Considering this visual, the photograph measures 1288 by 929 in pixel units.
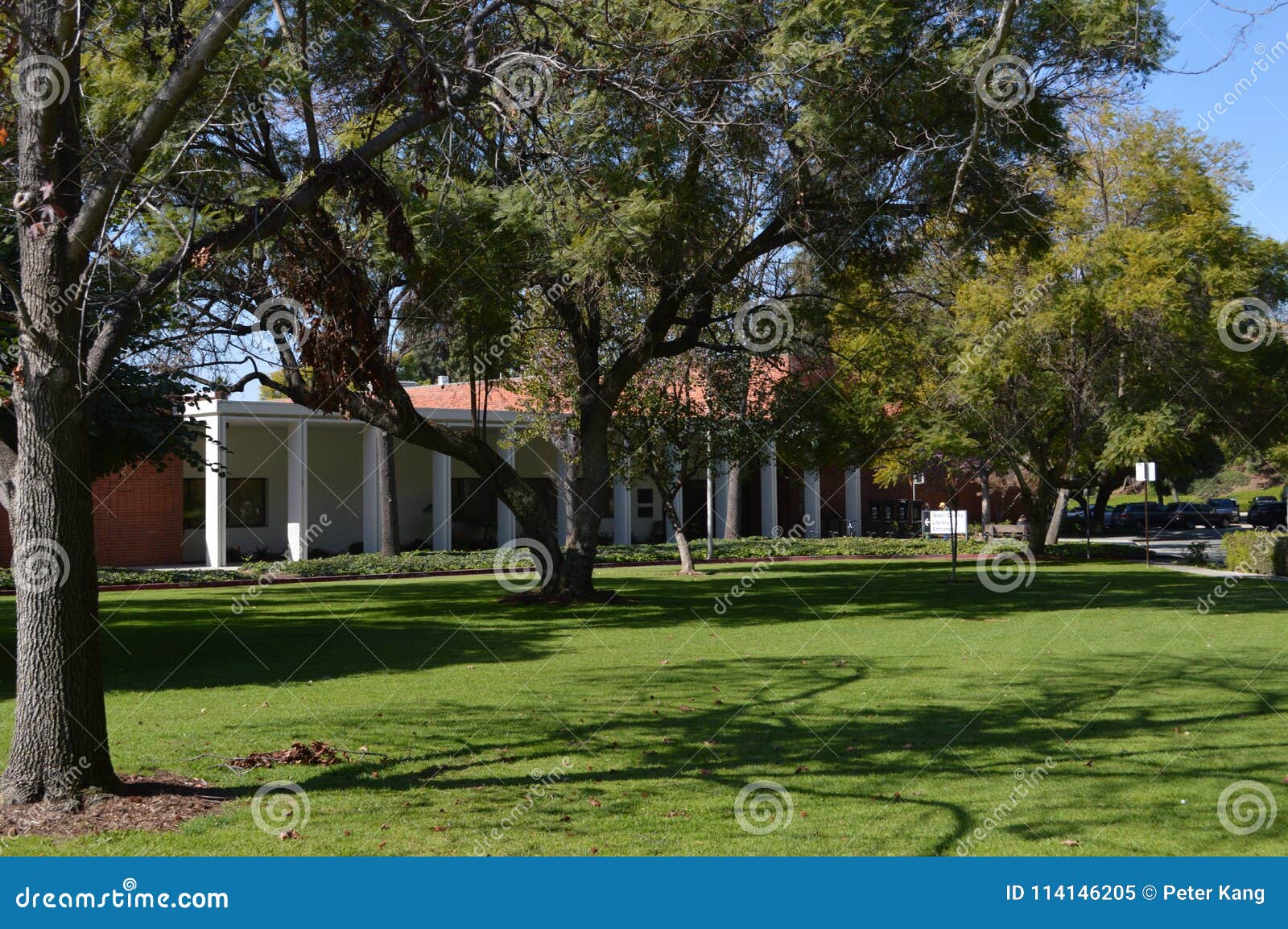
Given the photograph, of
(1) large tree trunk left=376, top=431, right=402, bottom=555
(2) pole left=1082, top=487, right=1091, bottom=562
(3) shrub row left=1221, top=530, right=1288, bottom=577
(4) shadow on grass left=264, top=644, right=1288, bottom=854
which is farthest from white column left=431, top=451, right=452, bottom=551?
(4) shadow on grass left=264, top=644, right=1288, bottom=854

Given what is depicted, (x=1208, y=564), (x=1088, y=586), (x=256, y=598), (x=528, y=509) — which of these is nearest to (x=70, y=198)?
(x=528, y=509)

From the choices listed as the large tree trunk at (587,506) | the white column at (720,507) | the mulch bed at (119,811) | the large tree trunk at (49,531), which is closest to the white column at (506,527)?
the white column at (720,507)

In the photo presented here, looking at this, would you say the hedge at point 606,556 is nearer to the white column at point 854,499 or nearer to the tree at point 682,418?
the white column at point 854,499

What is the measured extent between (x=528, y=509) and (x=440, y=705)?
10627 mm

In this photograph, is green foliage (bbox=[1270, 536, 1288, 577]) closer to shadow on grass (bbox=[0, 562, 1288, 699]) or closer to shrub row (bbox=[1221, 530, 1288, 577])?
shrub row (bbox=[1221, 530, 1288, 577])

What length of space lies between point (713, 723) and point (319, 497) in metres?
30.1

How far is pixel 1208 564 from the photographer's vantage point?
3078cm

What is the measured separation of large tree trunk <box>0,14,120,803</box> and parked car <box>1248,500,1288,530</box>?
60.2 metres

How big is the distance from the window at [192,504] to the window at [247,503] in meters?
0.89

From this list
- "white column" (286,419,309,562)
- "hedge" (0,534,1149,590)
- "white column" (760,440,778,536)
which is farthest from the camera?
"white column" (760,440,778,536)

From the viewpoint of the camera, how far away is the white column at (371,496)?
3647cm

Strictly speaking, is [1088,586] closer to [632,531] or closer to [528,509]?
[528,509]

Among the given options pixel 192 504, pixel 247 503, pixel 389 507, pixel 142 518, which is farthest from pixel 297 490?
pixel 142 518

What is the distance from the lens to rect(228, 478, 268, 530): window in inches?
1438
